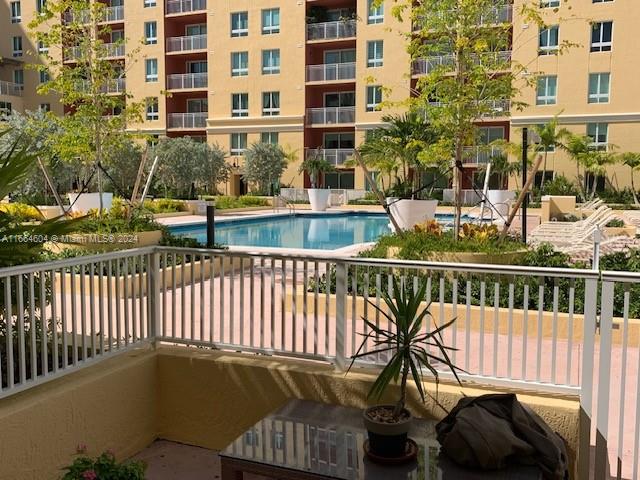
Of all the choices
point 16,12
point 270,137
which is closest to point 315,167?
point 270,137

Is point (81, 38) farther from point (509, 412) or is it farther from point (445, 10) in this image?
point (509, 412)

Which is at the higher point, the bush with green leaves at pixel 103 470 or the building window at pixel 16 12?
the building window at pixel 16 12

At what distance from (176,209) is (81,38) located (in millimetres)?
14397

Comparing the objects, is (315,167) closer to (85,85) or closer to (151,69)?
(151,69)

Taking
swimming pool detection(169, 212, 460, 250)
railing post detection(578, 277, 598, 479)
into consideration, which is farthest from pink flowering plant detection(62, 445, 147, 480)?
swimming pool detection(169, 212, 460, 250)

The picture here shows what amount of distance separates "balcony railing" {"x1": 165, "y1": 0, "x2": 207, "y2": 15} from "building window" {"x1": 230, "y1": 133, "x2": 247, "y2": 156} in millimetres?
9069

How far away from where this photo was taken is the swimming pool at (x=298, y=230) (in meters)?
19.2

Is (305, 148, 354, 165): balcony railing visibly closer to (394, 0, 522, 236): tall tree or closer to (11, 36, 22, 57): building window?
(11, 36, 22, 57): building window

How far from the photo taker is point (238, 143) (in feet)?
135

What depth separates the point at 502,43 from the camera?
10.5 m

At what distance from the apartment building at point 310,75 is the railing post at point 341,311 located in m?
29.6

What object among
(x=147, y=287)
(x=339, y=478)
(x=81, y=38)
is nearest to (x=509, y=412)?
(x=339, y=478)

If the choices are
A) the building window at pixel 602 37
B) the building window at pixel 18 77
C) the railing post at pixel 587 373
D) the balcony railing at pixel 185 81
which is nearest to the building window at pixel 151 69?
the balcony railing at pixel 185 81

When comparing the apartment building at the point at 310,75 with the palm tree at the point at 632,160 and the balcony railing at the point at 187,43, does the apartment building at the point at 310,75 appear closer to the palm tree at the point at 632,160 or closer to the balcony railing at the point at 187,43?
the balcony railing at the point at 187,43
